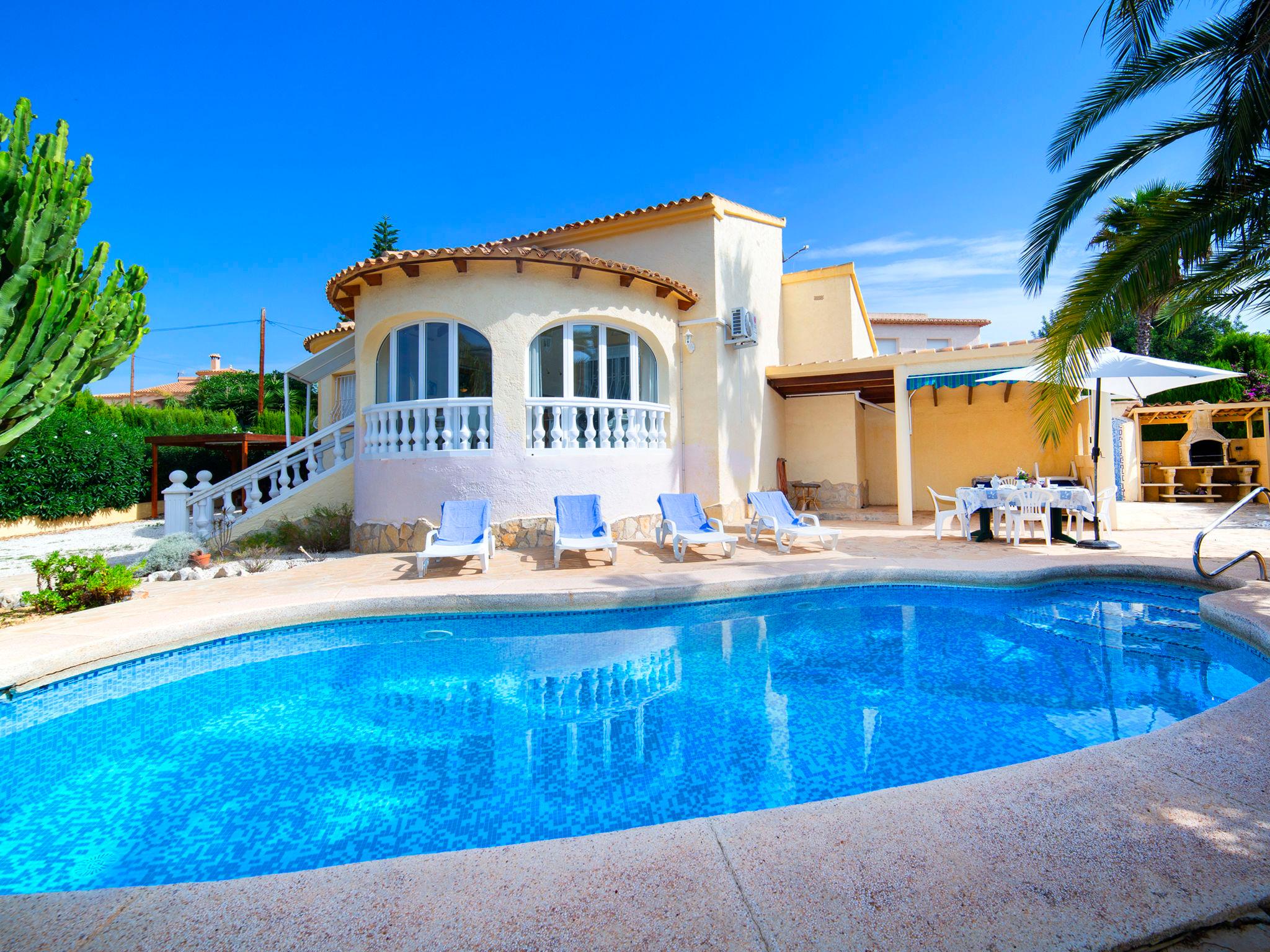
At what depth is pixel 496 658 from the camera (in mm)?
6844

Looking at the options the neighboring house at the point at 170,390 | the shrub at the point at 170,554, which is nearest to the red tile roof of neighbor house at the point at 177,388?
the neighboring house at the point at 170,390

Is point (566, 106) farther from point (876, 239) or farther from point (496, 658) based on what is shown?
point (496, 658)

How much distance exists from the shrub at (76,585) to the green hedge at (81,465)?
10897 mm

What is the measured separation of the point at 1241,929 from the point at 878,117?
16207mm

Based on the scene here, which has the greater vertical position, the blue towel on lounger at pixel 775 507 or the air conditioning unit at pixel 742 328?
the air conditioning unit at pixel 742 328

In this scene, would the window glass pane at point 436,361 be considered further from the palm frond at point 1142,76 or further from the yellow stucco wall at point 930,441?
the yellow stucco wall at point 930,441

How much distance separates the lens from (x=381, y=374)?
40.6 ft

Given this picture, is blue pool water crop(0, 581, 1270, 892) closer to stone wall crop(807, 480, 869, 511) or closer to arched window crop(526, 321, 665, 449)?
arched window crop(526, 321, 665, 449)

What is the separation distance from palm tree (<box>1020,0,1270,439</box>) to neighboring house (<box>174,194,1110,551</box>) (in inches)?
217

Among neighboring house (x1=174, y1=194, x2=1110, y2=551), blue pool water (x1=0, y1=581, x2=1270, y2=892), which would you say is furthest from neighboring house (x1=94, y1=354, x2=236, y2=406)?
blue pool water (x1=0, y1=581, x2=1270, y2=892)

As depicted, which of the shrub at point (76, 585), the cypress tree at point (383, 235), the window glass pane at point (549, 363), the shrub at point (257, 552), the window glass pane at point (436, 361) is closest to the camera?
the shrub at point (76, 585)

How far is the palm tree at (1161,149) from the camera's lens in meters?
6.31

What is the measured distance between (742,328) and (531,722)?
1048cm

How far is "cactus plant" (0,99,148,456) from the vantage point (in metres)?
7.24
